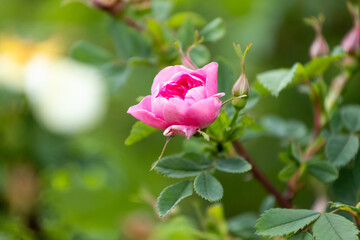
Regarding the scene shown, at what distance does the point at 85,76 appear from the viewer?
1104 mm

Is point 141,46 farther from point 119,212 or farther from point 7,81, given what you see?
point 119,212

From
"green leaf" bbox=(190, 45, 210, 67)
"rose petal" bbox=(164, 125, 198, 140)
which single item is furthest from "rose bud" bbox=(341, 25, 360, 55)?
"rose petal" bbox=(164, 125, 198, 140)

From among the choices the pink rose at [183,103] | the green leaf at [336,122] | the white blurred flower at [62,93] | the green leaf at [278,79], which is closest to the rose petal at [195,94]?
the pink rose at [183,103]

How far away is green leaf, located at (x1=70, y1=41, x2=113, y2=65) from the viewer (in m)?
0.68

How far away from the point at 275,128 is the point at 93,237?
0.38 meters

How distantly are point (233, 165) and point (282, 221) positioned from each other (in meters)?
0.07

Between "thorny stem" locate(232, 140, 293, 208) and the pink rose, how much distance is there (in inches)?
4.4

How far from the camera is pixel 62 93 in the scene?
107cm

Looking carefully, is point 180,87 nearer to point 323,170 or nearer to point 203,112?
point 203,112

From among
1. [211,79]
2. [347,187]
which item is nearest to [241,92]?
[211,79]

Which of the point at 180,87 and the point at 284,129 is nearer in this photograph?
the point at 180,87

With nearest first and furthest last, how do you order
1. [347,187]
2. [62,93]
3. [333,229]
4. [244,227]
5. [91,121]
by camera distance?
1. [333,229]
2. [347,187]
3. [244,227]
4. [62,93]
5. [91,121]

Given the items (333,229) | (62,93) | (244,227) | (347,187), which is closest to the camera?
(333,229)

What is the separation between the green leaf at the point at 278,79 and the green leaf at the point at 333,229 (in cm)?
13
